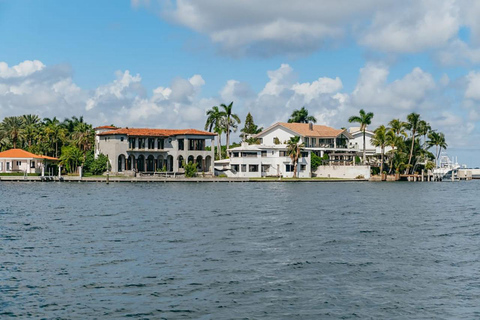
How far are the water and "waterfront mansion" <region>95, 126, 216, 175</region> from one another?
204 ft

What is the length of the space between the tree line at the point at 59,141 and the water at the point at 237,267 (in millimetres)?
63463

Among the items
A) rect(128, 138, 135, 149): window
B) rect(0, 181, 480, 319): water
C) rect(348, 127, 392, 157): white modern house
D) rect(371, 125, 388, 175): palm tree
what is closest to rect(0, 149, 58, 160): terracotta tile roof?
rect(128, 138, 135, 149): window

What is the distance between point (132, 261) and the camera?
2375 centimetres

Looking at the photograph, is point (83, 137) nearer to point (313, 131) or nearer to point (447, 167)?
point (313, 131)

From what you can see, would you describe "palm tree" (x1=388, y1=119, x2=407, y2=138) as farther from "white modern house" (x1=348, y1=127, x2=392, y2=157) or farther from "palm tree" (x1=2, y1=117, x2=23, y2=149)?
"palm tree" (x1=2, y1=117, x2=23, y2=149)

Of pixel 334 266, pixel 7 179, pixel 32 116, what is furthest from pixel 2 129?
pixel 334 266

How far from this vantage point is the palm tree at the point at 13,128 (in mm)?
115188

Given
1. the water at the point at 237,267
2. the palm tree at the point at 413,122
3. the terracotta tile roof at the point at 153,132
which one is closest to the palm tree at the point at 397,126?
the palm tree at the point at 413,122

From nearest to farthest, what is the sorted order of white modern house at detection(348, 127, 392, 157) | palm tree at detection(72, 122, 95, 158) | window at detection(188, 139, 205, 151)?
window at detection(188, 139, 205, 151)
palm tree at detection(72, 122, 95, 158)
white modern house at detection(348, 127, 392, 157)

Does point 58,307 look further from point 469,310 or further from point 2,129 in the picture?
point 2,129

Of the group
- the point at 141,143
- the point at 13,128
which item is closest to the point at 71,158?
the point at 141,143

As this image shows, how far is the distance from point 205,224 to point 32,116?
104541 millimetres

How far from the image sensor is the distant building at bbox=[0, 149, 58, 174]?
338 feet

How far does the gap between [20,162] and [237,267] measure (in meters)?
91.3
